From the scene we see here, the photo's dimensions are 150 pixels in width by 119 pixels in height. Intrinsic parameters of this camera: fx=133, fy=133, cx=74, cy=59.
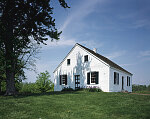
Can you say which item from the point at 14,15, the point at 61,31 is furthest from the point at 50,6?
the point at 14,15

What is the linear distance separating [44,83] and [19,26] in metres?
21.9

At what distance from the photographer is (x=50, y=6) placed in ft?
48.3

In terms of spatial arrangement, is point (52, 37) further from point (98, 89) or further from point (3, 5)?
point (98, 89)

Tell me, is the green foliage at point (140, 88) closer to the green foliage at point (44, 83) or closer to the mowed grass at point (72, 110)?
the green foliage at point (44, 83)

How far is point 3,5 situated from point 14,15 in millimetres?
1280

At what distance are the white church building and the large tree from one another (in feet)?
23.2

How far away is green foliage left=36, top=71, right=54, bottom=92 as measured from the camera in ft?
110

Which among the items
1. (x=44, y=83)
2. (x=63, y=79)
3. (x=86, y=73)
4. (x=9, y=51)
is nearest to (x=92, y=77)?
(x=86, y=73)

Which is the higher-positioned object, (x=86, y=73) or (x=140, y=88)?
(x=86, y=73)

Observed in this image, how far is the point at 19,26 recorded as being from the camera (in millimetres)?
14484

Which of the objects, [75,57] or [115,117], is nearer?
[115,117]

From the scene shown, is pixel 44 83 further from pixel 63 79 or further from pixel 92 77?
pixel 92 77

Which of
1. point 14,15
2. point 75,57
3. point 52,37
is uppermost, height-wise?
point 14,15

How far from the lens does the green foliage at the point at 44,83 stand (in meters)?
33.5
